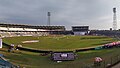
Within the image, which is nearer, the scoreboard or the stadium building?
the stadium building

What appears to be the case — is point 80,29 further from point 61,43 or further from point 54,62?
point 54,62

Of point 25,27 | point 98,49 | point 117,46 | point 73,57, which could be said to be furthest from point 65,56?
point 25,27

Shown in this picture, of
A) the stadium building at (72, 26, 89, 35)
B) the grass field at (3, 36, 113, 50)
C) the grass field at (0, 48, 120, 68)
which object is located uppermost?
the stadium building at (72, 26, 89, 35)

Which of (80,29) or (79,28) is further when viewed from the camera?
(80,29)

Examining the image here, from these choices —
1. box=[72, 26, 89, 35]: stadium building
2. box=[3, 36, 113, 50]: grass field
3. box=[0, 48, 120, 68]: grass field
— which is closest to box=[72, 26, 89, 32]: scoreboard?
box=[72, 26, 89, 35]: stadium building

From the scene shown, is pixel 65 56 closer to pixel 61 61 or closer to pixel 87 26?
pixel 61 61

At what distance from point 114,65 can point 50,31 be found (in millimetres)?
167209

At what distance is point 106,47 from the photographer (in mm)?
60156

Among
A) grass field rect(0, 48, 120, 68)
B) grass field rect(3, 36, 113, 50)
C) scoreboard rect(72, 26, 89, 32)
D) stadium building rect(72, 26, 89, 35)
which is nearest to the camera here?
grass field rect(0, 48, 120, 68)

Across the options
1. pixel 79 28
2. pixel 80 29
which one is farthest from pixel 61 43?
pixel 80 29

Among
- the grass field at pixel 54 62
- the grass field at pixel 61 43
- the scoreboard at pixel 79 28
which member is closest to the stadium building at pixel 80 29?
the scoreboard at pixel 79 28

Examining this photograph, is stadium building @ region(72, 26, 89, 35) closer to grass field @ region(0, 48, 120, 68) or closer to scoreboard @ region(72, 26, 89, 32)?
scoreboard @ region(72, 26, 89, 32)

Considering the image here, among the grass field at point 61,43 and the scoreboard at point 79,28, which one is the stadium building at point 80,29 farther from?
the grass field at point 61,43

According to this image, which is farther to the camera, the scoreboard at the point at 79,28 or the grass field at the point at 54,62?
the scoreboard at the point at 79,28
